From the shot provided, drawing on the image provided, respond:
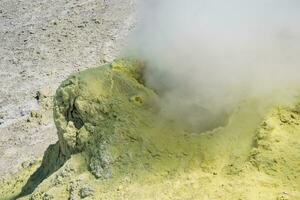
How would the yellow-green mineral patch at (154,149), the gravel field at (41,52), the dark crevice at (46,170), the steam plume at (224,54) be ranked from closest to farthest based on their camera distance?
the yellow-green mineral patch at (154,149) → the steam plume at (224,54) → the dark crevice at (46,170) → the gravel field at (41,52)

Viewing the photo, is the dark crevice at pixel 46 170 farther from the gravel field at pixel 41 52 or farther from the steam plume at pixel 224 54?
the gravel field at pixel 41 52

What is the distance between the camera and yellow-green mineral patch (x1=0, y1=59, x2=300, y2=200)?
358cm

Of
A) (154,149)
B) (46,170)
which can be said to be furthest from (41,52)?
(154,149)

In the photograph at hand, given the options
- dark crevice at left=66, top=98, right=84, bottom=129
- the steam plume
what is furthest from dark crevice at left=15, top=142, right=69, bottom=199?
the steam plume

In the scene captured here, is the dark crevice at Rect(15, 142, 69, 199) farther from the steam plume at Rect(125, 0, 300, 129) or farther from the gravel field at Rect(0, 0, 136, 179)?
the gravel field at Rect(0, 0, 136, 179)

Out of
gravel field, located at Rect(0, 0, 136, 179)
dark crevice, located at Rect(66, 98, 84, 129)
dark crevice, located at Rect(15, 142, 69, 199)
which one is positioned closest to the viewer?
dark crevice, located at Rect(66, 98, 84, 129)

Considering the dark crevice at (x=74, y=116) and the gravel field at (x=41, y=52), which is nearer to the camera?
the dark crevice at (x=74, y=116)

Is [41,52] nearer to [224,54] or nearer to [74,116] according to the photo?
[74,116]

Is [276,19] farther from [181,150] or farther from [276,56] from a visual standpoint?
[181,150]

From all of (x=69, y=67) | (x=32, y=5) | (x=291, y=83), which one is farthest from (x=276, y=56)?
(x=32, y=5)

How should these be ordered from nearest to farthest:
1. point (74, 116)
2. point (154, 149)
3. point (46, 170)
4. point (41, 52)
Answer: point (154, 149), point (74, 116), point (46, 170), point (41, 52)

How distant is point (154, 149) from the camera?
394 centimetres

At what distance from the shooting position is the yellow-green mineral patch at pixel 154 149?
11.7 ft

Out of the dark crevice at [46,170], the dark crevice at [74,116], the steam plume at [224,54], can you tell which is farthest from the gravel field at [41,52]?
the steam plume at [224,54]
